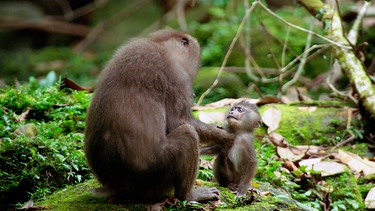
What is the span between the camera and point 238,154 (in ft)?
17.4

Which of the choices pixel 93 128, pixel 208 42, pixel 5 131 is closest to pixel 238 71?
pixel 208 42

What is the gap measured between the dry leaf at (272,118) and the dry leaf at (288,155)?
441mm

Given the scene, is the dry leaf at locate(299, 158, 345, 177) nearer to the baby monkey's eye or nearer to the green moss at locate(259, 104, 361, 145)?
the green moss at locate(259, 104, 361, 145)

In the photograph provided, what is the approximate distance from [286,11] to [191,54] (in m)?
7.61

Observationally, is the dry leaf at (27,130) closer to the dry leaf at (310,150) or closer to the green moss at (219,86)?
the dry leaf at (310,150)

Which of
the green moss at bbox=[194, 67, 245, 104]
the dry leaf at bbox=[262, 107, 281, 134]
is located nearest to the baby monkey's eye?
the dry leaf at bbox=[262, 107, 281, 134]

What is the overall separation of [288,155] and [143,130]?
103 inches

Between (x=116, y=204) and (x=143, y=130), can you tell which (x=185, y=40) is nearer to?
(x=143, y=130)

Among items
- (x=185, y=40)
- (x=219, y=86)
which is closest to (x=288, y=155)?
(x=185, y=40)

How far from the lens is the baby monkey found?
528 cm

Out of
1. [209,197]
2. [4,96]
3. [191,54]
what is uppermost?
[191,54]

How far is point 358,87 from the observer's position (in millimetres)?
7133

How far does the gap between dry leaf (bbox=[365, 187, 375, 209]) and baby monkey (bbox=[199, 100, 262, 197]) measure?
141cm

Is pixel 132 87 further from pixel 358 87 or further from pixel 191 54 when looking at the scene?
pixel 358 87
